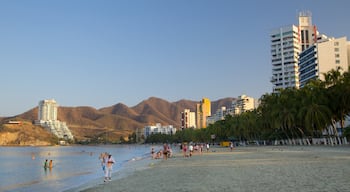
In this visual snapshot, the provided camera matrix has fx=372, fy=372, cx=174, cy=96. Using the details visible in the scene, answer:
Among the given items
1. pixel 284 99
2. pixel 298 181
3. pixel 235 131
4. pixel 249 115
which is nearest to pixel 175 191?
pixel 298 181

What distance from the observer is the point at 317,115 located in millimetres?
63312

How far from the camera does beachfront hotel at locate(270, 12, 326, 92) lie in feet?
567

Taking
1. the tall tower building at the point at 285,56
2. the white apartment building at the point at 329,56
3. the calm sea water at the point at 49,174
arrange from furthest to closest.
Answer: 1. the tall tower building at the point at 285,56
2. the white apartment building at the point at 329,56
3. the calm sea water at the point at 49,174

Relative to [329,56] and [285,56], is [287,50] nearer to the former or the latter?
[285,56]

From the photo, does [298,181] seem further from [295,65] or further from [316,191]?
[295,65]

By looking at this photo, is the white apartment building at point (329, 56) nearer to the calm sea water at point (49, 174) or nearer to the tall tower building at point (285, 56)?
the tall tower building at point (285, 56)

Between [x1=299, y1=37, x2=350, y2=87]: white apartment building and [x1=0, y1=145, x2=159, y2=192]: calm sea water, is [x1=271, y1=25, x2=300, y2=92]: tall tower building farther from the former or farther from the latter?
[x1=0, y1=145, x2=159, y2=192]: calm sea water

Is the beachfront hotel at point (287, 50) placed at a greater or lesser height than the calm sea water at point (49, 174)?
greater

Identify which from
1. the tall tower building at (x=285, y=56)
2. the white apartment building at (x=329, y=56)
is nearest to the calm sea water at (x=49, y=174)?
the white apartment building at (x=329, y=56)

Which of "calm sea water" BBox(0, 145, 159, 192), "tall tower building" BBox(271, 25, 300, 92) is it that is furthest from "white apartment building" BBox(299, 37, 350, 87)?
"calm sea water" BBox(0, 145, 159, 192)

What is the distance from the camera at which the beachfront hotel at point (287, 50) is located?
173 m

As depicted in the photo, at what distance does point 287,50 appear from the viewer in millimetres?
175625

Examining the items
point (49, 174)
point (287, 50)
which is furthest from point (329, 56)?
point (49, 174)

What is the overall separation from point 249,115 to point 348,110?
50441mm
